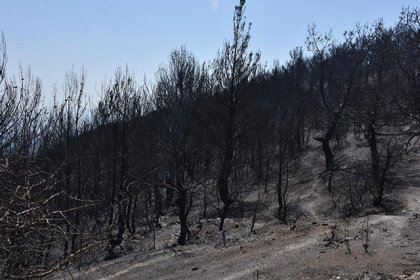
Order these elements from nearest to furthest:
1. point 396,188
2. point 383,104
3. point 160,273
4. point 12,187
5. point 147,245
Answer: point 12,187, point 383,104, point 160,273, point 147,245, point 396,188

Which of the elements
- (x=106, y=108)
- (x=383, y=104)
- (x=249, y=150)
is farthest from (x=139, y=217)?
(x=383, y=104)

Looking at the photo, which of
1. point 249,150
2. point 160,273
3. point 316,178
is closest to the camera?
point 160,273

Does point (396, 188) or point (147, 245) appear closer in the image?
point (147, 245)

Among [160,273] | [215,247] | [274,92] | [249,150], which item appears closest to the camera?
[160,273]

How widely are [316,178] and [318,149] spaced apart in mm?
8503

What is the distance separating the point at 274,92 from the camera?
55.5 metres

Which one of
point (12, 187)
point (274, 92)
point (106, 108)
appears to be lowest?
point (12, 187)

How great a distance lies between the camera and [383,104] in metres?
12.1

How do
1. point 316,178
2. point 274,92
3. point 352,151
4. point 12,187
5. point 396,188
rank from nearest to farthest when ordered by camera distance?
point 12,187
point 396,188
point 316,178
point 352,151
point 274,92

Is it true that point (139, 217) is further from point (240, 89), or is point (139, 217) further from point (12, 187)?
point (12, 187)

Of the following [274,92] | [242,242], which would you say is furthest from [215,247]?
[274,92]

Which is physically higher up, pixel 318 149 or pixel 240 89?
pixel 240 89

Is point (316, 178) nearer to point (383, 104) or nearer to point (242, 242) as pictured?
point (242, 242)

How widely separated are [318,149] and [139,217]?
16503 millimetres
